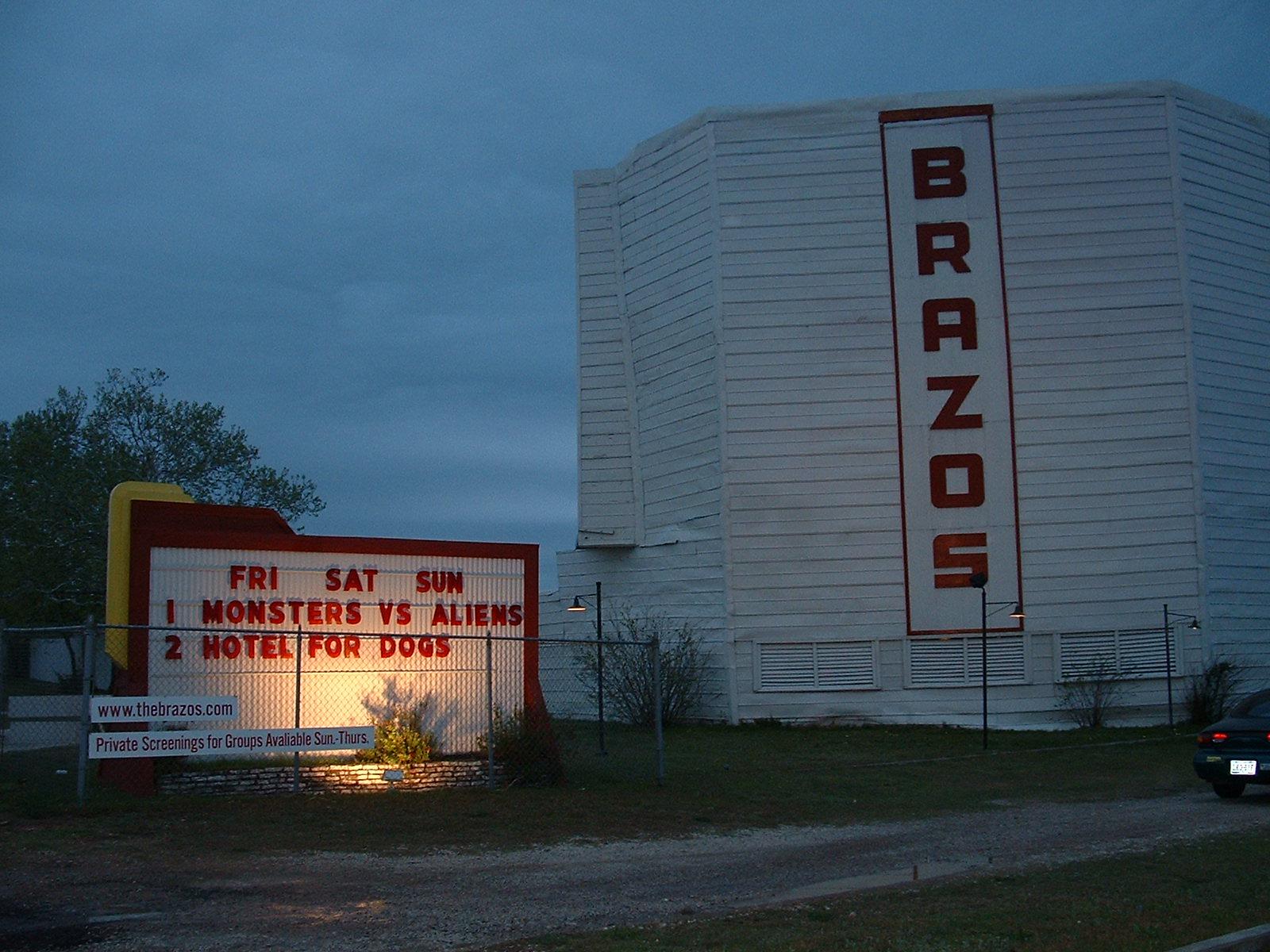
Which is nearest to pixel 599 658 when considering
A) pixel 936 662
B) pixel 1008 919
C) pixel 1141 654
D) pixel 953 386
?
pixel 1008 919

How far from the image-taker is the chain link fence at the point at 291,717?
612 inches

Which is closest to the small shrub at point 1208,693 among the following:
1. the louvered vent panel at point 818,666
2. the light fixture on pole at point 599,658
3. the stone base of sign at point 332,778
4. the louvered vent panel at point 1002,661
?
the louvered vent panel at point 1002,661

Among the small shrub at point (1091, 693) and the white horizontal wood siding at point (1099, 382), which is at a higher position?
the white horizontal wood siding at point (1099, 382)

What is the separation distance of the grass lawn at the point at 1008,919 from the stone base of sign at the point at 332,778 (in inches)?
348

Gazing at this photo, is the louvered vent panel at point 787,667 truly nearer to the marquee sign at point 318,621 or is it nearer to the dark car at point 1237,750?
the marquee sign at point 318,621

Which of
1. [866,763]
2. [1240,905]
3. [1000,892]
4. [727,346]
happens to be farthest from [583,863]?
[727,346]

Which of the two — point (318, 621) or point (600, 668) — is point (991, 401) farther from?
point (318, 621)


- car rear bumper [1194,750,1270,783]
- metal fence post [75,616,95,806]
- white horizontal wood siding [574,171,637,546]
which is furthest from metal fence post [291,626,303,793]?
white horizontal wood siding [574,171,637,546]

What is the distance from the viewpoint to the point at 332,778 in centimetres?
1694

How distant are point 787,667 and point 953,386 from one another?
8.98m

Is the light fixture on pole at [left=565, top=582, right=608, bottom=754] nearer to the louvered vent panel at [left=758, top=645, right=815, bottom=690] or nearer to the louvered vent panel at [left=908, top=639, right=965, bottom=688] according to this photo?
the louvered vent panel at [left=758, top=645, right=815, bottom=690]

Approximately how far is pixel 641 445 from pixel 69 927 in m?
30.4

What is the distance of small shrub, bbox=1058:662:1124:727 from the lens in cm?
3338

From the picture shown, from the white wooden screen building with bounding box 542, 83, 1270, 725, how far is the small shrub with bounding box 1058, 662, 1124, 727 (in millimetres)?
395
